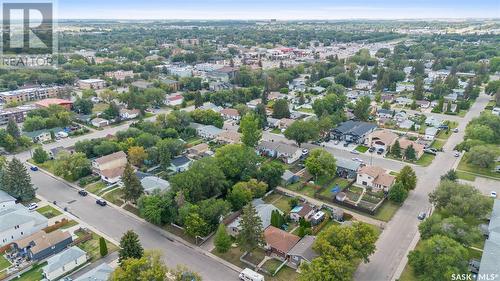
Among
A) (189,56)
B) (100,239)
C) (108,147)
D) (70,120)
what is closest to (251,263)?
(100,239)

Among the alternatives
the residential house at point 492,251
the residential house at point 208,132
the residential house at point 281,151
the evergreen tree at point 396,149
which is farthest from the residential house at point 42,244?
the evergreen tree at point 396,149

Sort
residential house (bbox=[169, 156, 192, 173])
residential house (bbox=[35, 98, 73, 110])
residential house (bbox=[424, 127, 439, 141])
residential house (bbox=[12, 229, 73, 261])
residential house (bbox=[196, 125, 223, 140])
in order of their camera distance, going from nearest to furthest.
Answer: residential house (bbox=[12, 229, 73, 261])
residential house (bbox=[169, 156, 192, 173])
residential house (bbox=[424, 127, 439, 141])
residential house (bbox=[196, 125, 223, 140])
residential house (bbox=[35, 98, 73, 110])

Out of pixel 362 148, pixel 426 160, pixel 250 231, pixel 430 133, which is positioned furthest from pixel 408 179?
pixel 430 133

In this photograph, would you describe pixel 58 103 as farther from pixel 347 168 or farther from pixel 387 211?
pixel 387 211

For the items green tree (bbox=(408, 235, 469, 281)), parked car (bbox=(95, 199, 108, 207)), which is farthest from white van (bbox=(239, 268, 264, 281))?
parked car (bbox=(95, 199, 108, 207))

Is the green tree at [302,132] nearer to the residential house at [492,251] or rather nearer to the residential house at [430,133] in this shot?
the residential house at [430,133]

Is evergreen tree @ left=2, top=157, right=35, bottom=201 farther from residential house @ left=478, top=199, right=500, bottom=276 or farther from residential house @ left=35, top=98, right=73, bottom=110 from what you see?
residential house @ left=478, top=199, right=500, bottom=276

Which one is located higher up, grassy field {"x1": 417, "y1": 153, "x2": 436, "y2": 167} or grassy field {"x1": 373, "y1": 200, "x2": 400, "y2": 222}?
grassy field {"x1": 417, "y1": 153, "x2": 436, "y2": 167}

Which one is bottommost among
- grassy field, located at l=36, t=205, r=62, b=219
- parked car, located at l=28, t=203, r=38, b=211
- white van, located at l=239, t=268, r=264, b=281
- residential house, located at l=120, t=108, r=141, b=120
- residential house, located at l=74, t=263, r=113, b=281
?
grassy field, located at l=36, t=205, r=62, b=219
